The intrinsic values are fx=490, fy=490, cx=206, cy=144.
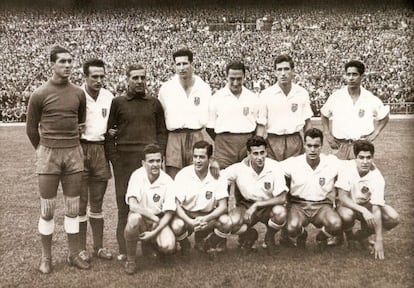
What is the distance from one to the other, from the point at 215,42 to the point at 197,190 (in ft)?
18.0

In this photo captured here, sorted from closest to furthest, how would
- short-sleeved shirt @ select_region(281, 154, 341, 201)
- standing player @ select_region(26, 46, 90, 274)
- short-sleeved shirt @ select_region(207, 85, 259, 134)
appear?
standing player @ select_region(26, 46, 90, 274)
short-sleeved shirt @ select_region(281, 154, 341, 201)
short-sleeved shirt @ select_region(207, 85, 259, 134)

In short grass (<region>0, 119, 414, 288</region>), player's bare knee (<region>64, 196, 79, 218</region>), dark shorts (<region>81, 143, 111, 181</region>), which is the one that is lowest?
short grass (<region>0, 119, 414, 288</region>)

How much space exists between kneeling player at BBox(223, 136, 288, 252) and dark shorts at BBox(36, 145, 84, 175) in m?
1.13

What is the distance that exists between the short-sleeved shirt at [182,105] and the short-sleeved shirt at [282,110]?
488mm

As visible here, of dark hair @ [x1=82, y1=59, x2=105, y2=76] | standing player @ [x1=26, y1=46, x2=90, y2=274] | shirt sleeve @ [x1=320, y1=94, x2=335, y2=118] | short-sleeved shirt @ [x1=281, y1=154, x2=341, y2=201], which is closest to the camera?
standing player @ [x1=26, y1=46, x2=90, y2=274]

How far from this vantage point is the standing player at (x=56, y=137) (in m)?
3.32

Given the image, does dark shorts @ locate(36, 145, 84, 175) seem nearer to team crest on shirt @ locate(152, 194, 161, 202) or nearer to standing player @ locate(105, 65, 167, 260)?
standing player @ locate(105, 65, 167, 260)

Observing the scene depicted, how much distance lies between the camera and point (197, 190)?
12.0 feet

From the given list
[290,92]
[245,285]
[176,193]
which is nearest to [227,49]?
[290,92]

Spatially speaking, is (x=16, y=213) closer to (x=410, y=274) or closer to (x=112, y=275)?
(x=112, y=275)

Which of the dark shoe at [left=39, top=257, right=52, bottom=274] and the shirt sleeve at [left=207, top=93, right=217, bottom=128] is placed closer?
the dark shoe at [left=39, top=257, right=52, bottom=274]

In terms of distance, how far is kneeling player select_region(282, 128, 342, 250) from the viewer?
3.70 metres

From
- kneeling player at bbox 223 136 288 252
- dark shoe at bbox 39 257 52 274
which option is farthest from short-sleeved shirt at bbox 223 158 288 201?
dark shoe at bbox 39 257 52 274

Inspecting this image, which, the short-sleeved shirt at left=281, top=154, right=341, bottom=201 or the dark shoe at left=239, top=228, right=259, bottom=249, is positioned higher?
the short-sleeved shirt at left=281, top=154, right=341, bottom=201
